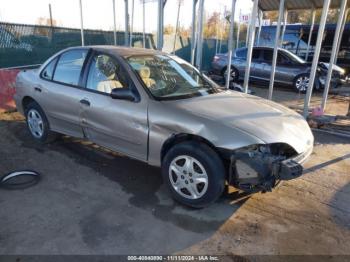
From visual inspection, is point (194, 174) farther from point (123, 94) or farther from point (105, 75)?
point (105, 75)

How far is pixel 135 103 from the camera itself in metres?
3.72

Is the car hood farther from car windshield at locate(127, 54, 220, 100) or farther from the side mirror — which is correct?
the side mirror

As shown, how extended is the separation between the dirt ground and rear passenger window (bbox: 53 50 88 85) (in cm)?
118

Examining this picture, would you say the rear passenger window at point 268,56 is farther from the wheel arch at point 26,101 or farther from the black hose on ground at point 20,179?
the black hose on ground at point 20,179

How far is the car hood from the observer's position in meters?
3.26

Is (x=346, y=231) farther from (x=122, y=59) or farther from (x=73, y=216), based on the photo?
(x=122, y=59)

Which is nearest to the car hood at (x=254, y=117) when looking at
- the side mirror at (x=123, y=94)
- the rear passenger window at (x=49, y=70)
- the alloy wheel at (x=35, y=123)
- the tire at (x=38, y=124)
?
the side mirror at (x=123, y=94)

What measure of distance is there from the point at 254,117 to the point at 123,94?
1511 millimetres

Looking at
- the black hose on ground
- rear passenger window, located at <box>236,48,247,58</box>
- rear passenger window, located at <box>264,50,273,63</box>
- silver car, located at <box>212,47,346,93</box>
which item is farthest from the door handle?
rear passenger window, located at <box>236,48,247,58</box>

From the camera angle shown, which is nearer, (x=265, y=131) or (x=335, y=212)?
(x=265, y=131)

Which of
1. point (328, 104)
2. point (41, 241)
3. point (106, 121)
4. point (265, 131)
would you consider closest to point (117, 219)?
point (41, 241)

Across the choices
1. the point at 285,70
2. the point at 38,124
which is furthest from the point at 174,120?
the point at 285,70

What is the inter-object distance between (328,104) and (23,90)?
27.2 feet

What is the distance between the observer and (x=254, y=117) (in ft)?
11.6
